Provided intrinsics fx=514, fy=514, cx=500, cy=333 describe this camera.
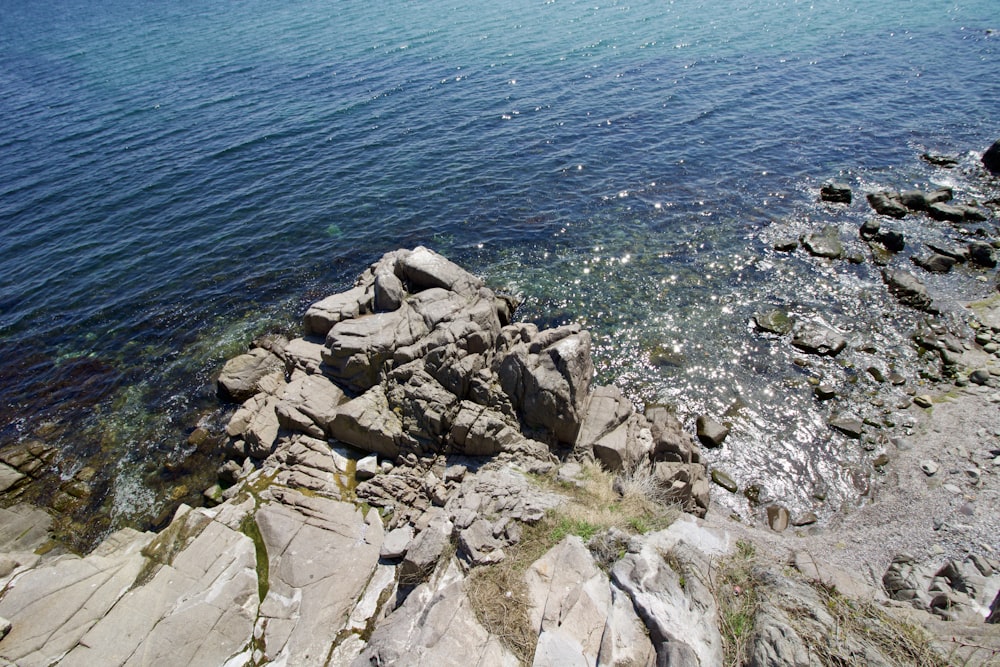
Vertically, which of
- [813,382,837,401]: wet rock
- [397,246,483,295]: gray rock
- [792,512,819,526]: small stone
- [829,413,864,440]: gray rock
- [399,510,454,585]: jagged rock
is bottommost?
[792,512,819,526]: small stone

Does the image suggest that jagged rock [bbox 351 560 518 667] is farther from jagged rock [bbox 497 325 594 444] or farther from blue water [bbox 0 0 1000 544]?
blue water [bbox 0 0 1000 544]

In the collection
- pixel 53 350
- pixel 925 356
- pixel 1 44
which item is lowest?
pixel 925 356

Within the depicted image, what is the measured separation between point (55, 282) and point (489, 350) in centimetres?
2637

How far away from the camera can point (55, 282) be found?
28734mm

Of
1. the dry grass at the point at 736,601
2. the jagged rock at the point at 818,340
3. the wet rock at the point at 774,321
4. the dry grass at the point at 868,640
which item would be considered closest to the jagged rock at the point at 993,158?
the jagged rock at the point at 818,340

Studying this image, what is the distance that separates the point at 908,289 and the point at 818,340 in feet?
19.9

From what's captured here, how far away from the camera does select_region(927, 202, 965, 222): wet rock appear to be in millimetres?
28578

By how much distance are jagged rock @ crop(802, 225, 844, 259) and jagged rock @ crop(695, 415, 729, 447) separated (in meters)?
13.4

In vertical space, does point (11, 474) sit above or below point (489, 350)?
below

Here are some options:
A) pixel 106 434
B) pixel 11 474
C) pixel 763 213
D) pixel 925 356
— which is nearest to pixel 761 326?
pixel 925 356

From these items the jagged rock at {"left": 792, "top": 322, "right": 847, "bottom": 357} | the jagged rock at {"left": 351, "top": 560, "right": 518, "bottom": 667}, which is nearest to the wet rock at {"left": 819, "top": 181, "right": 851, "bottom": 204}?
the jagged rock at {"left": 792, "top": 322, "right": 847, "bottom": 357}

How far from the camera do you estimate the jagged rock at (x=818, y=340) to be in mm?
21609

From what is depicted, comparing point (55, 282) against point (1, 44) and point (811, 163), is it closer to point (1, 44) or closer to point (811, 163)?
point (811, 163)

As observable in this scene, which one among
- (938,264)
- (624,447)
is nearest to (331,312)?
(624,447)
